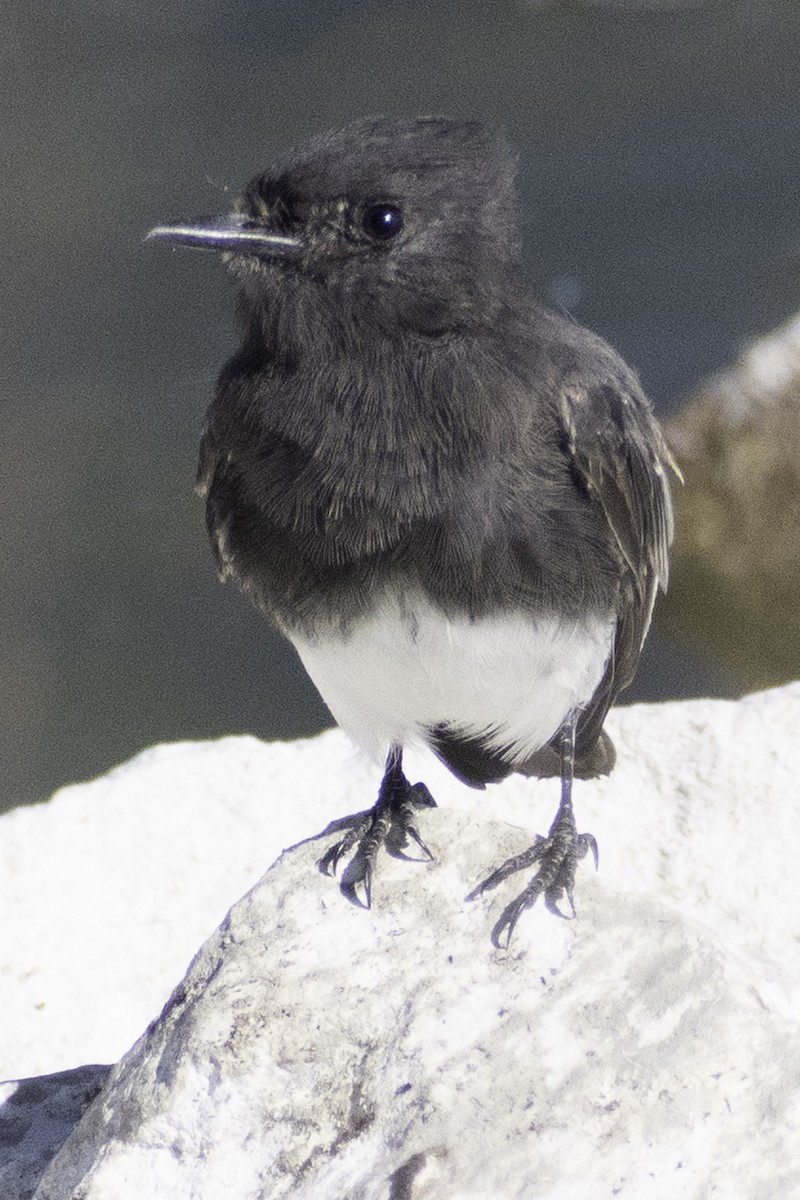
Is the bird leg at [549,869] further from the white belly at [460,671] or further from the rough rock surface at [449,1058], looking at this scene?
the white belly at [460,671]

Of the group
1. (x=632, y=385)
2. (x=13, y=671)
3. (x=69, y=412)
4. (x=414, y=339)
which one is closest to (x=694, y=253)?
(x=69, y=412)

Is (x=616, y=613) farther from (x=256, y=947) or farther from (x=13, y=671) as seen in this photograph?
(x=13, y=671)

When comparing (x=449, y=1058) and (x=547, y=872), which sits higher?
(x=449, y=1058)

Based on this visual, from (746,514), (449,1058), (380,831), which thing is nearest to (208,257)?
(746,514)

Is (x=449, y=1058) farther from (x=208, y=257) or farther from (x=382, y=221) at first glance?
(x=208, y=257)

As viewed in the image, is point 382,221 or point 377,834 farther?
point 377,834

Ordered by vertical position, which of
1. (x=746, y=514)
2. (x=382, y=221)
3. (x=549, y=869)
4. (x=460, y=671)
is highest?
(x=382, y=221)

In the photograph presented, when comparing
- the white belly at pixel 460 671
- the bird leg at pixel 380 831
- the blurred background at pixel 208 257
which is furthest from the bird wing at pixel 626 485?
the blurred background at pixel 208 257
